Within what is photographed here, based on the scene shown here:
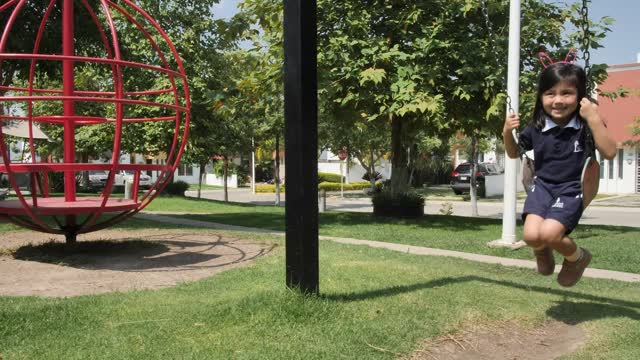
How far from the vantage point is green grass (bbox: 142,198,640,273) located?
9.12 meters

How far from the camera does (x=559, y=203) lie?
13.4 feet

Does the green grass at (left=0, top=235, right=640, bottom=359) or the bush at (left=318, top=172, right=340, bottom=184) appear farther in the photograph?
the bush at (left=318, top=172, right=340, bottom=184)

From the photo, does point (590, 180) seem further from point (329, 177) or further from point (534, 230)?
point (329, 177)

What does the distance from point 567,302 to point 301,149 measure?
2906 millimetres

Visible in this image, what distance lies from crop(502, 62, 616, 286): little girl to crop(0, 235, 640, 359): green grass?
0.83m

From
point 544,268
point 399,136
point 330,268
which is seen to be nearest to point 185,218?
point 399,136

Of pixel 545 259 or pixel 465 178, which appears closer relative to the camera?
pixel 545 259

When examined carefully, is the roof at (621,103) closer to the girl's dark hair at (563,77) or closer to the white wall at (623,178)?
the white wall at (623,178)

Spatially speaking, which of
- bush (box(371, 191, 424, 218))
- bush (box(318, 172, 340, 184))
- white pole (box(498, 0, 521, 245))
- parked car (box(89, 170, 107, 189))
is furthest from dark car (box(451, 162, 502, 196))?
parked car (box(89, 170, 107, 189))

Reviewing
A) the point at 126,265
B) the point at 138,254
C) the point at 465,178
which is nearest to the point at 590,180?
the point at 126,265

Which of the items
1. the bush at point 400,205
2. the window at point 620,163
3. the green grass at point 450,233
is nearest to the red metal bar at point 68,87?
the green grass at point 450,233

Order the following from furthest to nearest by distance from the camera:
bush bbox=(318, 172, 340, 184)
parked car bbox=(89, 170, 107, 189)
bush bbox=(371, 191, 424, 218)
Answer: bush bbox=(318, 172, 340, 184)
parked car bbox=(89, 170, 107, 189)
bush bbox=(371, 191, 424, 218)

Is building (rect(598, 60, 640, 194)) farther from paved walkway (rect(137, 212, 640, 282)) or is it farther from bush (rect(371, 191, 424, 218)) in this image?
paved walkway (rect(137, 212, 640, 282))

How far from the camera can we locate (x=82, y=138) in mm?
24156
